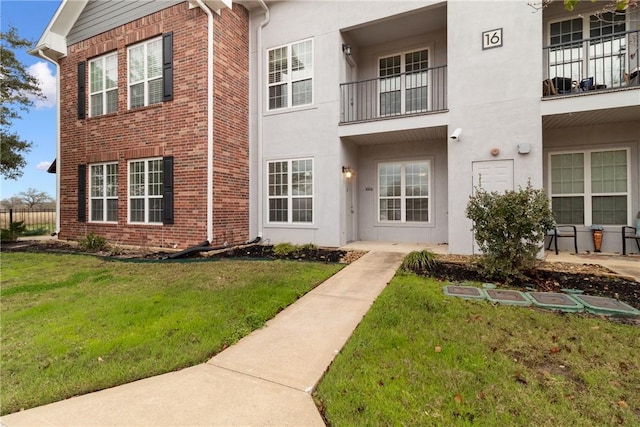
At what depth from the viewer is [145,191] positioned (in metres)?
9.18

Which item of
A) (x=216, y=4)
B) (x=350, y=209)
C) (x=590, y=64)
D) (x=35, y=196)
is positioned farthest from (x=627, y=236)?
(x=35, y=196)

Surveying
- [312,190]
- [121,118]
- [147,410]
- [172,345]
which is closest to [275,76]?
[312,190]

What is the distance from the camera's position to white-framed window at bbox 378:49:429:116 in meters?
9.30

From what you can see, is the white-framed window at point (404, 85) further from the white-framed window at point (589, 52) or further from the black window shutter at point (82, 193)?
the black window shutter at point (82, 193)

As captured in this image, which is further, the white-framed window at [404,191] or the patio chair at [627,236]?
the white-framed window at [404,191]

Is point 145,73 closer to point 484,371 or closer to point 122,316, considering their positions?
point 122,316

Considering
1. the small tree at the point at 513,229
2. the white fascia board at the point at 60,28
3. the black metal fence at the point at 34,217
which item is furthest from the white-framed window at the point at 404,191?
the black metal fence at the point at 34,217

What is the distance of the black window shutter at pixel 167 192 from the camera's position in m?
8.66

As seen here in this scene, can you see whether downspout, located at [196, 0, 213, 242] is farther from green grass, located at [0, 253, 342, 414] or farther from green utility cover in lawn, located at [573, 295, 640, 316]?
green utility cover in lawn, located at [573, 295, 640, 316]

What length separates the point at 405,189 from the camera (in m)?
9.72

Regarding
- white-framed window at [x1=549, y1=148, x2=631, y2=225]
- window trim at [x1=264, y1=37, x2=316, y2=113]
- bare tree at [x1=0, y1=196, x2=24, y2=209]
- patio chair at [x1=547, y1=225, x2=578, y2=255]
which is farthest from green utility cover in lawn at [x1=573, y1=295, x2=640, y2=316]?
bare tree at [x1=0, y1=196, x2=24, y2=209]

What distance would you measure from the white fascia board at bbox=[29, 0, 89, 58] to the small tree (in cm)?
1410

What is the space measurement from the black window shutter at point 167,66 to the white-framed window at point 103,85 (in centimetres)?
230

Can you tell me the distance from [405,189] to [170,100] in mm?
7639
